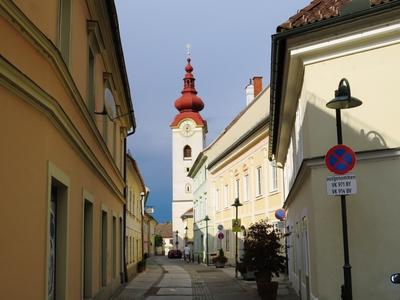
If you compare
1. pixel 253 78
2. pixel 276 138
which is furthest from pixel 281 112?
pixel 253 78

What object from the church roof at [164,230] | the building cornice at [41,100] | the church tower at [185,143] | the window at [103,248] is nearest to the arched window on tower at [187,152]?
the church tower at [185,143]

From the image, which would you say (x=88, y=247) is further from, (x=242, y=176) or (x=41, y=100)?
(x=242, y=176)

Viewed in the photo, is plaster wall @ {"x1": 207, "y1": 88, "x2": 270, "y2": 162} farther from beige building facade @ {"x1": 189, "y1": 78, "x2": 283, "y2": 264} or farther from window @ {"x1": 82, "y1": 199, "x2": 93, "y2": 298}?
window @ {"x1": 82, "y1": 199, "x2": 93, "y2": 298}

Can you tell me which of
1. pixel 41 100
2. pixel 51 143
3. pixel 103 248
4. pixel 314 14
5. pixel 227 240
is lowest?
pixel 103 248

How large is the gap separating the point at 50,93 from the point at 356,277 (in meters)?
5.86

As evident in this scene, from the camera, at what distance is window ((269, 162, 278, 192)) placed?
103 ft

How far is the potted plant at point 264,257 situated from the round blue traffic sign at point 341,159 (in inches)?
320

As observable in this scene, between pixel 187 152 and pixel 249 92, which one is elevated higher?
pixel 187 152

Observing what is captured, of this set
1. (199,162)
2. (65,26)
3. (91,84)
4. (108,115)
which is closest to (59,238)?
(65,26)

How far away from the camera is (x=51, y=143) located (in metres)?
8.05

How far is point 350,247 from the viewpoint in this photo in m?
10.2

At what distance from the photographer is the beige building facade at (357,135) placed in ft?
33.0

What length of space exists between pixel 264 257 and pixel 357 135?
22.8ft

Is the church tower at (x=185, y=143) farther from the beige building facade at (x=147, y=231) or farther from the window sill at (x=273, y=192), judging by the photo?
the window sill at (x=273, y=192)
